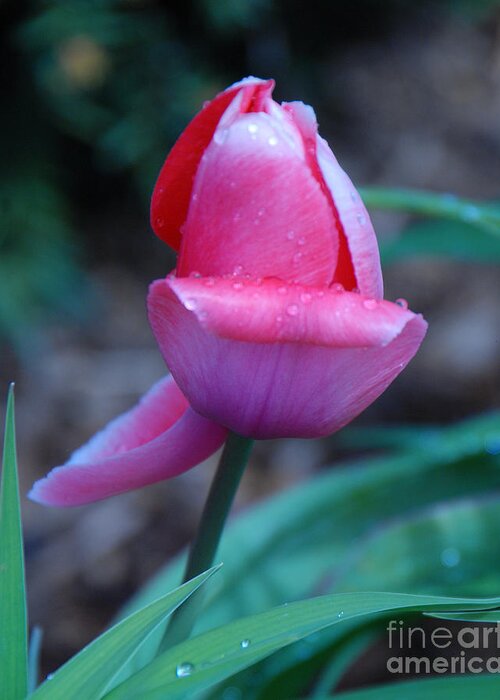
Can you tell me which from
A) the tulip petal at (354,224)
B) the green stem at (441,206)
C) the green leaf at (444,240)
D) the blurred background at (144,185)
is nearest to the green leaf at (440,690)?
the tulip petal at (354,224)

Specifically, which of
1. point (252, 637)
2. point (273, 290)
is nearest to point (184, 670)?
point (252, 637)

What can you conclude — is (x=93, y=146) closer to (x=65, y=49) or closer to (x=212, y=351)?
(x=65, y=49)

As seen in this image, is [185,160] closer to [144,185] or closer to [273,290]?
[273,290]

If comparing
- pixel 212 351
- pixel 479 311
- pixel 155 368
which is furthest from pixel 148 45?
pixel 212 351

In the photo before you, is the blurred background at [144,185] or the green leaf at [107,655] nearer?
the green leaf at [107,655]

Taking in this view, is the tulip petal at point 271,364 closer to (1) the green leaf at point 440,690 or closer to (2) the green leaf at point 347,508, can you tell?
(1) the green leaf at point 440,690

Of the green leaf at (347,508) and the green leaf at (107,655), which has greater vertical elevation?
the green leaf at (347,508)
